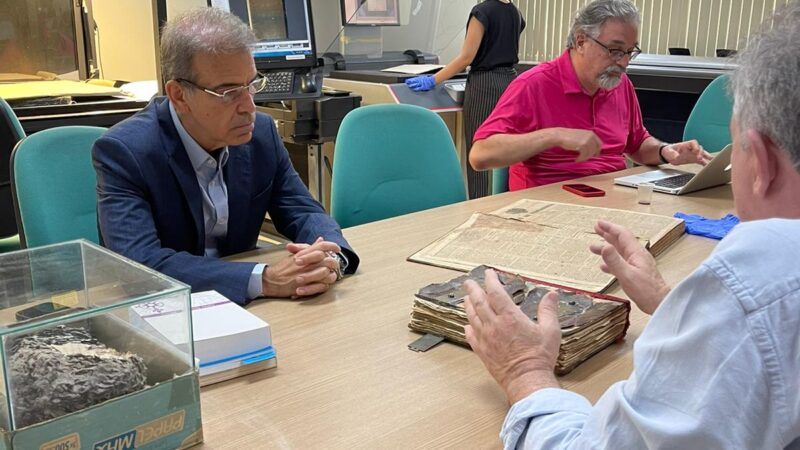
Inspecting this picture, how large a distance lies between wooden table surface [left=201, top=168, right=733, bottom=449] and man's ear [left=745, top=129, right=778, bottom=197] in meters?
0.45

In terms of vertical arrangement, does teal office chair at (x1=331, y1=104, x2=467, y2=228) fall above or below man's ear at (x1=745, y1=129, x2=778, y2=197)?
below

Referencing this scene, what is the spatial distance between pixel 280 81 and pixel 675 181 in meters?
1.66

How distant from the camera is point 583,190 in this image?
2.23 m

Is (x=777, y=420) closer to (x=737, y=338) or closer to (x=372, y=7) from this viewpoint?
(x=737, y=338)

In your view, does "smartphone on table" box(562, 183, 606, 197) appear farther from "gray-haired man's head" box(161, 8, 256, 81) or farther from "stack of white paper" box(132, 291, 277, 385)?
"stack of white paper" box(132, 291, 277, 385)

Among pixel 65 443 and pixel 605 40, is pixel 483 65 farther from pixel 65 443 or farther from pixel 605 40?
pixel 65 443

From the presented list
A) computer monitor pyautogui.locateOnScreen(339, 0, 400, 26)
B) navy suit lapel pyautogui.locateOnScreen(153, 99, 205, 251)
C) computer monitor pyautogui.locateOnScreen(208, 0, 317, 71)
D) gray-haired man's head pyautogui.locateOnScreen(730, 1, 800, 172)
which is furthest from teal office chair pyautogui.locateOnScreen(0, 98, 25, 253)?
computer monitor pyautogui.locateOnScreen(339, 0, 400, 26)

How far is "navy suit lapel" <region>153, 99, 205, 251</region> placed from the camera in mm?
1628

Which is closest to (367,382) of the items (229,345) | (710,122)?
(229,345)

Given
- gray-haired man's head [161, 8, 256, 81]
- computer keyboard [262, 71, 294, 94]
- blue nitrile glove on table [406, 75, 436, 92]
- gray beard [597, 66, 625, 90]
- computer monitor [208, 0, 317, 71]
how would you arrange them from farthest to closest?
blue nitrile glove on table [406, 75, 436, 92]
computer keyboard [262, 71, 294, 94]
computer monitor [208, 0, 317, 71]
gray beard [597, 66, 625, 90]
gray-haired man's head [161, 8, 256, 81]

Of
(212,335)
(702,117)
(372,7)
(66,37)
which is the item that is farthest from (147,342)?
(372,7)

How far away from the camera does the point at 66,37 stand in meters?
3.83

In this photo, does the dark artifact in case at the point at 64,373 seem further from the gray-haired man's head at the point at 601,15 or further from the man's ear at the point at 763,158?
the gray-haired man's head at the point at 601,15

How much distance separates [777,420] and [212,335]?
0.76m
